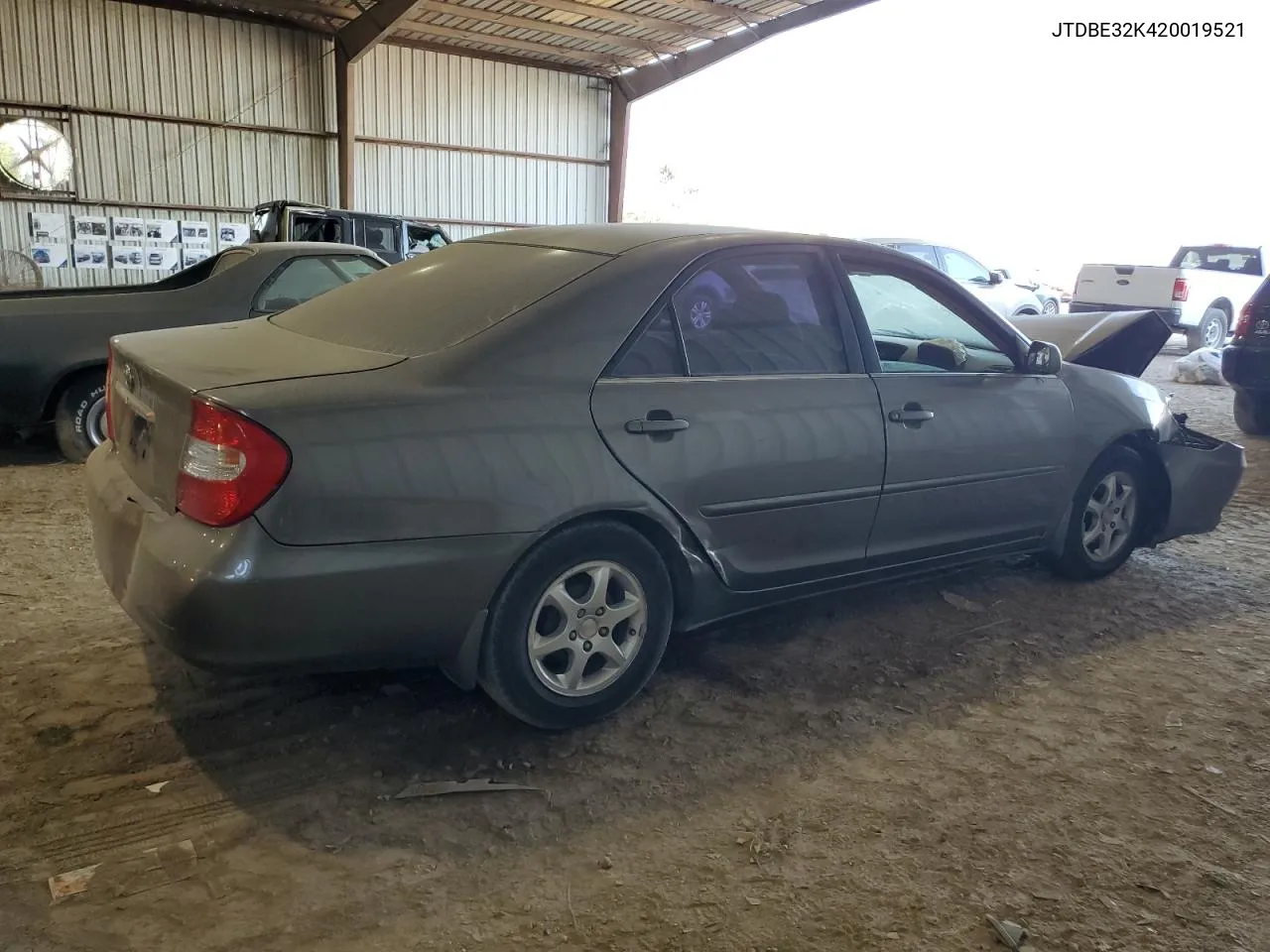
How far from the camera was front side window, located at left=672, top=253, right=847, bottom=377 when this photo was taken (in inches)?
121

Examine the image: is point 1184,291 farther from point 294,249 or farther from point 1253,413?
point 294,249

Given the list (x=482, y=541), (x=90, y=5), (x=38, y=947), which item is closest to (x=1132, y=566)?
(x=482, y=541)

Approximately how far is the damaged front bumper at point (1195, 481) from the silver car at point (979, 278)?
8744mm

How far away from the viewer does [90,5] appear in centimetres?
1431

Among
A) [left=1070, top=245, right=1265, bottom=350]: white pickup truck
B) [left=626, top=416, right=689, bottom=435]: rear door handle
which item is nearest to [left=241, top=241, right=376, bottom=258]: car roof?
[left=626, top=416, right=689, bottom=435]: rear door handle

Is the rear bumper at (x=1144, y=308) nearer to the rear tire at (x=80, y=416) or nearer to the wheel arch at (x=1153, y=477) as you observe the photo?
the wheel arch at (x=1153, y=477)

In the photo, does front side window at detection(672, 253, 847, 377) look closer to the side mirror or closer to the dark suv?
the side mirror

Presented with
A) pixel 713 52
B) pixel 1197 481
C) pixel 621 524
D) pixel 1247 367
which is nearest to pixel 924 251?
pixel 1247 367

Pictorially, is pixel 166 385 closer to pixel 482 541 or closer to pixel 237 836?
pixel 482 541

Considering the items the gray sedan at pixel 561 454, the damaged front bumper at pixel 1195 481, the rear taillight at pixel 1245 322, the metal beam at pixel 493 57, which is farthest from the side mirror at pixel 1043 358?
the metal beam at pixel 493 57

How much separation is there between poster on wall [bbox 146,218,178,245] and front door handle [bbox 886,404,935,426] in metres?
14.8

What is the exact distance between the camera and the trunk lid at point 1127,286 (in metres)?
14.4

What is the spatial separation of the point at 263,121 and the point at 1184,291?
562 inches

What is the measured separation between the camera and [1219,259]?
53.5ft
